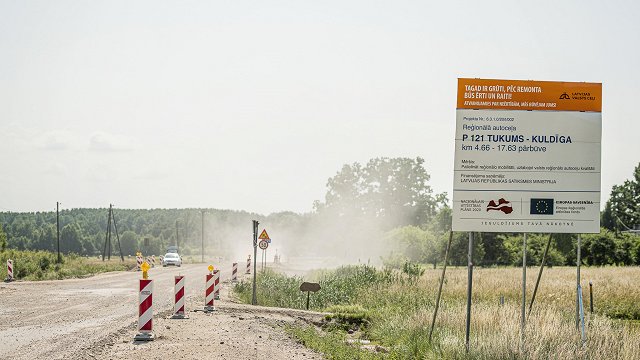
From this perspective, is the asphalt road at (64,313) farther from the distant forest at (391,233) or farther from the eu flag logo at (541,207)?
the distant forest at (391,233)

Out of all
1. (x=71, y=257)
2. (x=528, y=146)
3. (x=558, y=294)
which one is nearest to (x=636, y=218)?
(x=71, y=257)

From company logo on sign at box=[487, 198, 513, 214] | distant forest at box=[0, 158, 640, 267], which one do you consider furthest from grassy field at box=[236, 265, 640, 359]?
distant forest at box=[0, 158, 640, 267]

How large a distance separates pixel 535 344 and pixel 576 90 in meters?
5.10

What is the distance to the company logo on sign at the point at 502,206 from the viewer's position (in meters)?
14.4

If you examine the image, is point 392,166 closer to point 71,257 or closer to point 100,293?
point 71,257

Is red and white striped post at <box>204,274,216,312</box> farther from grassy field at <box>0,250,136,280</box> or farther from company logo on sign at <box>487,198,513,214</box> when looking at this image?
grassy field at <box>0,250,136,280</box>

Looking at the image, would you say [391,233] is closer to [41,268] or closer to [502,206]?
[41,268]

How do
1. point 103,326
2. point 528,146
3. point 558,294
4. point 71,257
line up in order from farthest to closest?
point 71,257, point 558,294, point 103,326, point 528,146

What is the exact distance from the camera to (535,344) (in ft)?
43.0

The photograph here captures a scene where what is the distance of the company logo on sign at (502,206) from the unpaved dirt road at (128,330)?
15.3ft

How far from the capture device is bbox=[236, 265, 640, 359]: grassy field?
43.9 feet

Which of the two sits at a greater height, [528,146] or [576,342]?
[528,146]

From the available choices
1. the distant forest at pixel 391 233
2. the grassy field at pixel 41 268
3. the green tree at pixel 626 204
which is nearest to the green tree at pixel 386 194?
the distant forest at pixel 391 233

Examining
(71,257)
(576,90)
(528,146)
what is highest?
(576,90)
